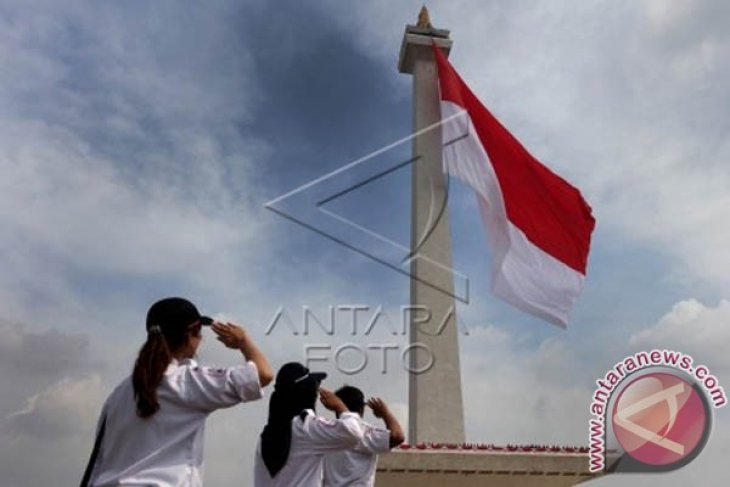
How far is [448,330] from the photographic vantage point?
1705cm

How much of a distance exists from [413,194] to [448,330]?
324 centimetres

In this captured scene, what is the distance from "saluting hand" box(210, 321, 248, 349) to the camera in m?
3.11

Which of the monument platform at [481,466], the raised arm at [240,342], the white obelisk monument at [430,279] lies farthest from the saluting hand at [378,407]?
the white obelisk monument at [430,279]

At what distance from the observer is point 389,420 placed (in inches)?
196

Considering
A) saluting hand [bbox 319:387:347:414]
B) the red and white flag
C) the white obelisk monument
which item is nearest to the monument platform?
the white obelisk monument

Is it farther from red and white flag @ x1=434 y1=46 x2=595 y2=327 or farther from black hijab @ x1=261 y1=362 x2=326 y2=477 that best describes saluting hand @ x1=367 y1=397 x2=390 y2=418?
red and white flag @ x1=434 y1=46 x2=595 y2=327

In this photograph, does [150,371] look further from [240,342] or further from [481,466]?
[481,466]

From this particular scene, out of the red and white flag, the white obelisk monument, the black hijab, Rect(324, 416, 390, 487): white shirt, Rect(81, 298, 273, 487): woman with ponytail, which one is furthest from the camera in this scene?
the white obelisk monument

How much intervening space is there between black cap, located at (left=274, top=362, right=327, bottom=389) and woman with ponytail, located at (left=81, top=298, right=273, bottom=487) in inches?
63.6

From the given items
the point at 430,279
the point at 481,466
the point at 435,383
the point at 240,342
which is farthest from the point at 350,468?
the point at 430,279

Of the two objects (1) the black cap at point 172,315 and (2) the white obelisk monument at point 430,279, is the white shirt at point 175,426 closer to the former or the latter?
(1) the black cap at point 172,315

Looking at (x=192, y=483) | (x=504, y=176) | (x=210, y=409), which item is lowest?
(x=192, y=483)

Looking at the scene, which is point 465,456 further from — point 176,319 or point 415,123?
point 176,319

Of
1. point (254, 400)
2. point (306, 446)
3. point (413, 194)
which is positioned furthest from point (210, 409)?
point (413, 194)
